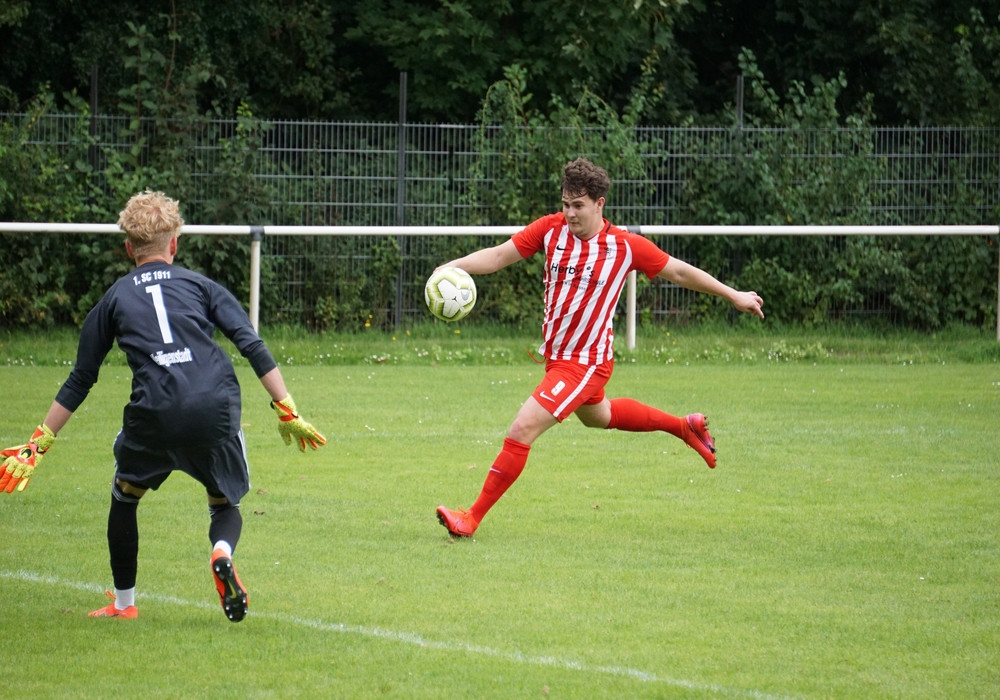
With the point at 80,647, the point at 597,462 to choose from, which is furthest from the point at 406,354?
the point at 80,647

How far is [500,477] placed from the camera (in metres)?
6.81

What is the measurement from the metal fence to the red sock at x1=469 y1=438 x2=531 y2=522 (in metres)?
9.46

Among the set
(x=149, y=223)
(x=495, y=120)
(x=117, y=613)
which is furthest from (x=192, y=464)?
(x=495, y=120)

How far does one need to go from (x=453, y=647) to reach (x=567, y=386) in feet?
7.40

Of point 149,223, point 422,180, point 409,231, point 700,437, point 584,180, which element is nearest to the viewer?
point 149,223

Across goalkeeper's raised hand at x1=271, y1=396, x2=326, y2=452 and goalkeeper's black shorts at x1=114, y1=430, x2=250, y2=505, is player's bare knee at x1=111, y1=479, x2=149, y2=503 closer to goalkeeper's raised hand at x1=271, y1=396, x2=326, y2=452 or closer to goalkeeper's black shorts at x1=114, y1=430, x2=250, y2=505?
goalkeeper's black shorts at x1=114, y1=430, x2=250, y2=505

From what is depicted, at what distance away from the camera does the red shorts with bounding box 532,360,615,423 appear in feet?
22.7

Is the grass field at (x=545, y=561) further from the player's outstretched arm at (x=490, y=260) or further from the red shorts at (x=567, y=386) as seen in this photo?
the player's outstretched arm at (x=490, y=260)

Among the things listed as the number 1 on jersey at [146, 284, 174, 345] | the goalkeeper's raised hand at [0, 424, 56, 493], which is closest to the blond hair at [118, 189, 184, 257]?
the number 1 on jersey at [146, 284, 174, 345]

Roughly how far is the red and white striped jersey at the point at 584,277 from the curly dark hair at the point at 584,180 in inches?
10.8

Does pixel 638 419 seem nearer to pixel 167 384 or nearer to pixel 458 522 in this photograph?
pixel 458 522

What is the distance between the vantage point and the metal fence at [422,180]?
632 inches

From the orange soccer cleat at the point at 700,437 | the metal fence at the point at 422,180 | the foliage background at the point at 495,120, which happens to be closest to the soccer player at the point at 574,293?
the orange soccer cleat at the point at 700,437

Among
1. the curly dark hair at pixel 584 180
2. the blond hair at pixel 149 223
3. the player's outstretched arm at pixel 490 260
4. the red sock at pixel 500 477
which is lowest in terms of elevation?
the red sock at pixel 500 477
